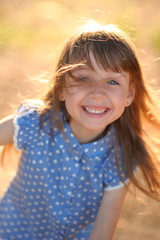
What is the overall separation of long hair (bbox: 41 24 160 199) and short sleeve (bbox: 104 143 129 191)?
20 millimetres

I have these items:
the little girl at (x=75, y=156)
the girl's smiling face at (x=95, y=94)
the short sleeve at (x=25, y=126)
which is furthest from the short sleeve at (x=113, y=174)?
the short sleeve at (x=25, y=126)

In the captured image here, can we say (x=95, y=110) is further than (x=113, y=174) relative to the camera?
No

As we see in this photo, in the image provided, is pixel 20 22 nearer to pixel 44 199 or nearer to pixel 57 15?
pixel 57 15

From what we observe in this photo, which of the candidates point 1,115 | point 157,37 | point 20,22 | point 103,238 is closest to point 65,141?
point 103,238

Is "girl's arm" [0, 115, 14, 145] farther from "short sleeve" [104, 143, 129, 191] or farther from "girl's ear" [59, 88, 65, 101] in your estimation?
"short sleeve" [104, 143, 129, 191]

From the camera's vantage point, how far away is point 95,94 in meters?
1.34

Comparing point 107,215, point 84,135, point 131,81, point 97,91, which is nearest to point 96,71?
point 97,91

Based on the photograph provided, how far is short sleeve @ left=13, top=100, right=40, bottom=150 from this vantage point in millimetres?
1513

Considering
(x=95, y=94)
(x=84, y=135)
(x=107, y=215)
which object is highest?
(x=95, y=94)

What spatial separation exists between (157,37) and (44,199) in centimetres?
217

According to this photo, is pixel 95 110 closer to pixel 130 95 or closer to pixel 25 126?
pixel 130 95

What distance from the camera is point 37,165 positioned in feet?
5.03

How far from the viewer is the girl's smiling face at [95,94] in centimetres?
134

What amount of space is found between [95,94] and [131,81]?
174mm
